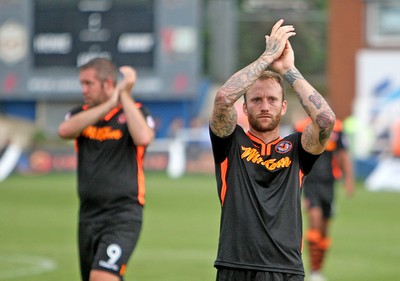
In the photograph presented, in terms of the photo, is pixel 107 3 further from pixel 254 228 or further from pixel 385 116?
pixel 254 228

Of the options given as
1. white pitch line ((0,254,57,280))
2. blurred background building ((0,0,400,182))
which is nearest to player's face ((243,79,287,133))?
white pitch line ((0,254,57,280))

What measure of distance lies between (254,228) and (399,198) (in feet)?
63.0

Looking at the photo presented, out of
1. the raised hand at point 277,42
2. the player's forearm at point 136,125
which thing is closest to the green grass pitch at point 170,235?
the player's forearm at point 136,125

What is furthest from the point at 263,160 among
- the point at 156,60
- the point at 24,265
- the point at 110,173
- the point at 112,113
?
the point at 156,60

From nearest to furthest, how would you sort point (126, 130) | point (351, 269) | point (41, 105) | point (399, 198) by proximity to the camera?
point (126, 130) < point (351, 269) < point (399, 198) < point (41, 105)

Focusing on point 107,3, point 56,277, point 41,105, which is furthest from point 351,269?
point 41,105

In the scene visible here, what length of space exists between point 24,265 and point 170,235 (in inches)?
166

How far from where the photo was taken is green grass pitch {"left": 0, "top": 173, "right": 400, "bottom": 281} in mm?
13609

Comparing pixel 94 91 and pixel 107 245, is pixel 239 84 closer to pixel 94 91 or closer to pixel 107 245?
pixel 107 245

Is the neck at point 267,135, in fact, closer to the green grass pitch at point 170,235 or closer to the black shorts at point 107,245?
the black shorts at point 107,245

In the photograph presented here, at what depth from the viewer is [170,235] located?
17875 millimetres

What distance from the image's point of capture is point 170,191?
2683 centimetres

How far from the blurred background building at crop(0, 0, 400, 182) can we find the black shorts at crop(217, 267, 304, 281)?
2363 centimetres

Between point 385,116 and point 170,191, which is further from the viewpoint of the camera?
point 385,116
